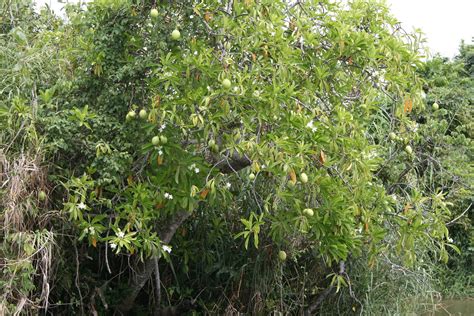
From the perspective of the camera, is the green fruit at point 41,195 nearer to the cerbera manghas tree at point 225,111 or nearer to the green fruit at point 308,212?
the cerbera manghas tree at point 225,111

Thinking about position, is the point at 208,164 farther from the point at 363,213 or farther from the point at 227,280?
the point at 227,280

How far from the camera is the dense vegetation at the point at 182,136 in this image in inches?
147

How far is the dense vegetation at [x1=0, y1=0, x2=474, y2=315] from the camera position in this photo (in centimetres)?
374

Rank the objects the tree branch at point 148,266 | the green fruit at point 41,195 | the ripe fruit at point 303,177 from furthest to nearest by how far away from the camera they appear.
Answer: the tree branch at point 148,266 → the green fruit at point 41,195 → the ripe fruit at point 303,177

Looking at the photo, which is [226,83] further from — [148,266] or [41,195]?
[148,266]

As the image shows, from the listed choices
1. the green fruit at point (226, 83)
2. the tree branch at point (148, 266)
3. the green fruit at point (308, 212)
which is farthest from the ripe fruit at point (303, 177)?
the tree branch at point (148, 266)

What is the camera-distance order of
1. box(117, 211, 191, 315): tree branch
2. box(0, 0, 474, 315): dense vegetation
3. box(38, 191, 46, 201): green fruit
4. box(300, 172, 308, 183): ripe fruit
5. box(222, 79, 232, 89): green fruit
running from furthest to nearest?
box(117, 211, 191, 315): tree branch, box(38, 191, 46, 201): green fruit, box(0, 0, 474, 315): dense vegetation, box(300, 172, 308, 183): ripe fruit, box(222, 79, 232, 89): green fruit

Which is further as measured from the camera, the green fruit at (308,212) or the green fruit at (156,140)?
the green fruit at (308,212)

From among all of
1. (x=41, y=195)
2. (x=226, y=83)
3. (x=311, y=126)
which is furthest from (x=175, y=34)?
(x=41, y=195)

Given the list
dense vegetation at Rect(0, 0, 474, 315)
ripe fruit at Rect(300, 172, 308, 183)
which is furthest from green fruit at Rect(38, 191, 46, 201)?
ripe fruit at Rect(300, 172, 308, 183)

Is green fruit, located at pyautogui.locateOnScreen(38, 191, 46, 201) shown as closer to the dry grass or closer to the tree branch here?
the dry grass

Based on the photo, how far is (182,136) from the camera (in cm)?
396

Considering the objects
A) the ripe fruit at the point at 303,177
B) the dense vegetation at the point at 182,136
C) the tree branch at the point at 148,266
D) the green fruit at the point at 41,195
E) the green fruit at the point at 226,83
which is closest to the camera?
the green fruit at the point at 226,83

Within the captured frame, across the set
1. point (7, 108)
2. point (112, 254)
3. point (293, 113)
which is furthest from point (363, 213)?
point (7, 108)
